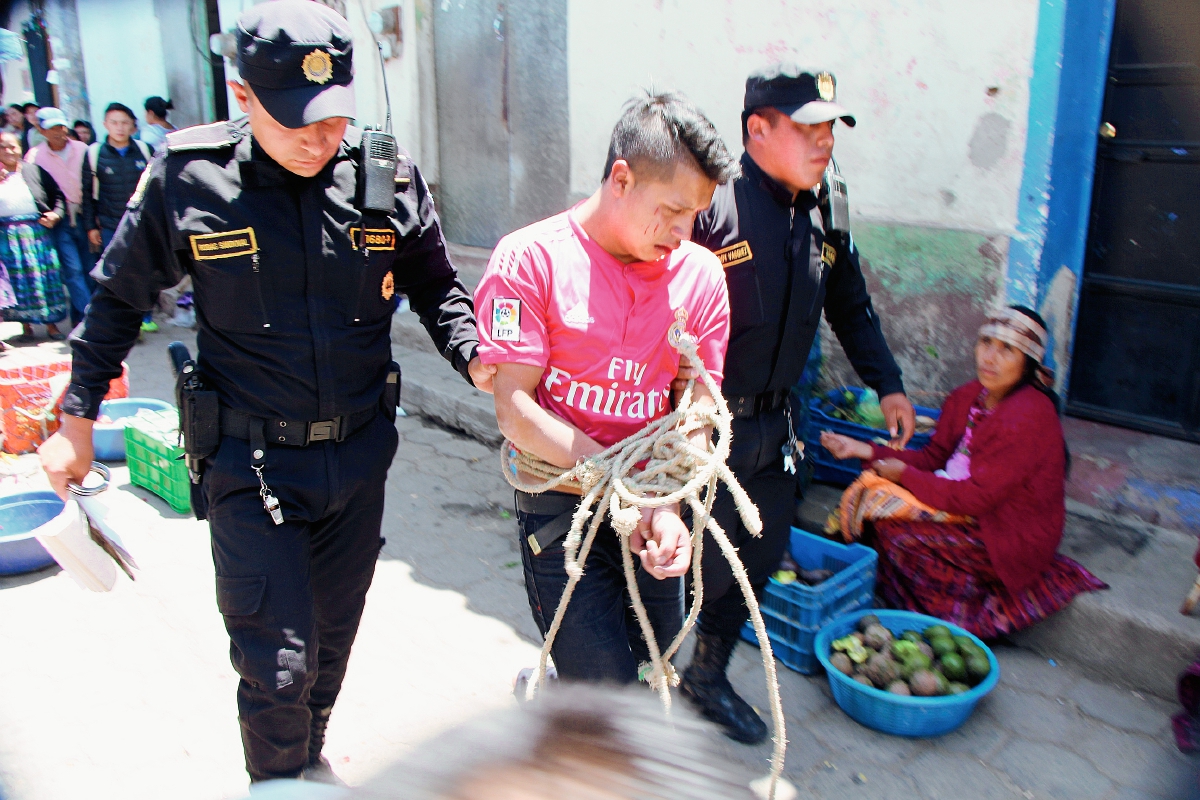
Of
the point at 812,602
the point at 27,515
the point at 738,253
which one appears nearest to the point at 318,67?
the point at 738,253

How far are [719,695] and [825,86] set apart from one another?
2.03 m

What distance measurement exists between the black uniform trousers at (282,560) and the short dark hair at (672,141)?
109 cm

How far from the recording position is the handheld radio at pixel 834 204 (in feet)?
9.86

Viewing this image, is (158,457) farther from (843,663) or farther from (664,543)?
(664,543)

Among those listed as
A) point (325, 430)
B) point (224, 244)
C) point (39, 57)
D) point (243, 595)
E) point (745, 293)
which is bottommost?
point (243, 595)

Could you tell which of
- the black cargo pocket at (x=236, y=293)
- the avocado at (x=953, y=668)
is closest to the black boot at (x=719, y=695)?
the avocado at (x=953, y=668)

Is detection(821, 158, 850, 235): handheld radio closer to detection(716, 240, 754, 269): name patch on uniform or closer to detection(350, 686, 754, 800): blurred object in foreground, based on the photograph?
detection(716, 240, 754, 269): name patch on uniform

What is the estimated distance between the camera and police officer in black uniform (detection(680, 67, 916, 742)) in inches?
112

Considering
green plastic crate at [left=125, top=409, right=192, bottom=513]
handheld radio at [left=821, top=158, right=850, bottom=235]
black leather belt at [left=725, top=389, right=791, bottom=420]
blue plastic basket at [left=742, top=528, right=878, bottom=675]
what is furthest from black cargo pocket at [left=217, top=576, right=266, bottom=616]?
green plastic crate at [left=125, top=409, right=192, bottom=513]

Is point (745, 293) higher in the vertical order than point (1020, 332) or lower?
higher

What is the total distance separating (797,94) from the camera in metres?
2.85

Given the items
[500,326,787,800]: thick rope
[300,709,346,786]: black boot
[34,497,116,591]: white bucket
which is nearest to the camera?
[500,326,787,800]: thick rope

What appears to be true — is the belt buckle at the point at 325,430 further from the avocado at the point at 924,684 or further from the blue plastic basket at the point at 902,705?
the avocado at the point at 924,684

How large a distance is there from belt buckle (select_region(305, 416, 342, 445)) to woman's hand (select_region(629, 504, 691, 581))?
89cm
